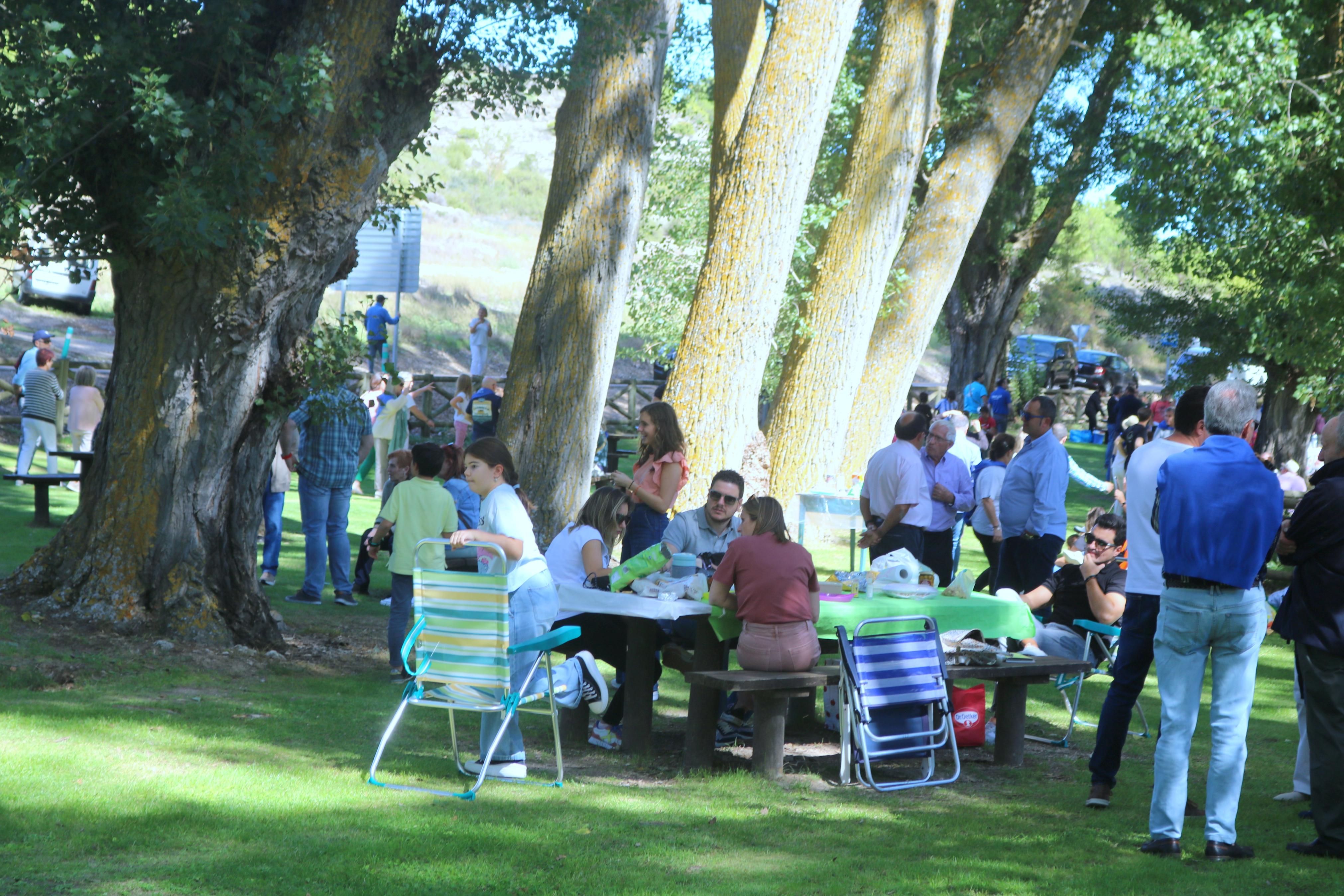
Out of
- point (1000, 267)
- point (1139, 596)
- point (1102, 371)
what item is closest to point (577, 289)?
point (1139, 596)

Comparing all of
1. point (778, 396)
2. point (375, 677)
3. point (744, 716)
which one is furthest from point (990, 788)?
point (778, 396)

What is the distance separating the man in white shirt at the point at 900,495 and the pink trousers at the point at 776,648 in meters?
3.13

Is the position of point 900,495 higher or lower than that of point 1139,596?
higher

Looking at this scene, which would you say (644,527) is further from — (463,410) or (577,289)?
(463,410)

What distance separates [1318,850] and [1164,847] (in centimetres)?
63

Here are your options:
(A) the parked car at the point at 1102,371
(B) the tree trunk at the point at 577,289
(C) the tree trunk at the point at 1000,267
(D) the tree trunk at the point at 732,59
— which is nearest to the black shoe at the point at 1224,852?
(B) the tree trunk at the point at 577,289

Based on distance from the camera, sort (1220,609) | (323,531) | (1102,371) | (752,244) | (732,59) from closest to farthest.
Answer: (1220,609), (323,531), (752,244), (732,59), (1102,371)

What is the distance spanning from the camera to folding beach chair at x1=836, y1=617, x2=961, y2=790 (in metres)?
6.17

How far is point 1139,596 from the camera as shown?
18.4ft

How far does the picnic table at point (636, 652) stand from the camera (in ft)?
21.4

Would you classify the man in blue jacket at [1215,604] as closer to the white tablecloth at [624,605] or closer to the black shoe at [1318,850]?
the black shoe at [1318,850]

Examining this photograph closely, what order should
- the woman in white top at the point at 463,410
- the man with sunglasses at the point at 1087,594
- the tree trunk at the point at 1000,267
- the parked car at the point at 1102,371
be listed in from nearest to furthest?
the man with sunglasses at the point at 1087,594, the woman in white top at the point at 463,410, the tree trunk at the point at 1000,267, the parked car at the point at 1102,371

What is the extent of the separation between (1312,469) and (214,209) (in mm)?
16261

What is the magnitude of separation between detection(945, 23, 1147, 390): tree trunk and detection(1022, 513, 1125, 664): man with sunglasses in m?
18.3
